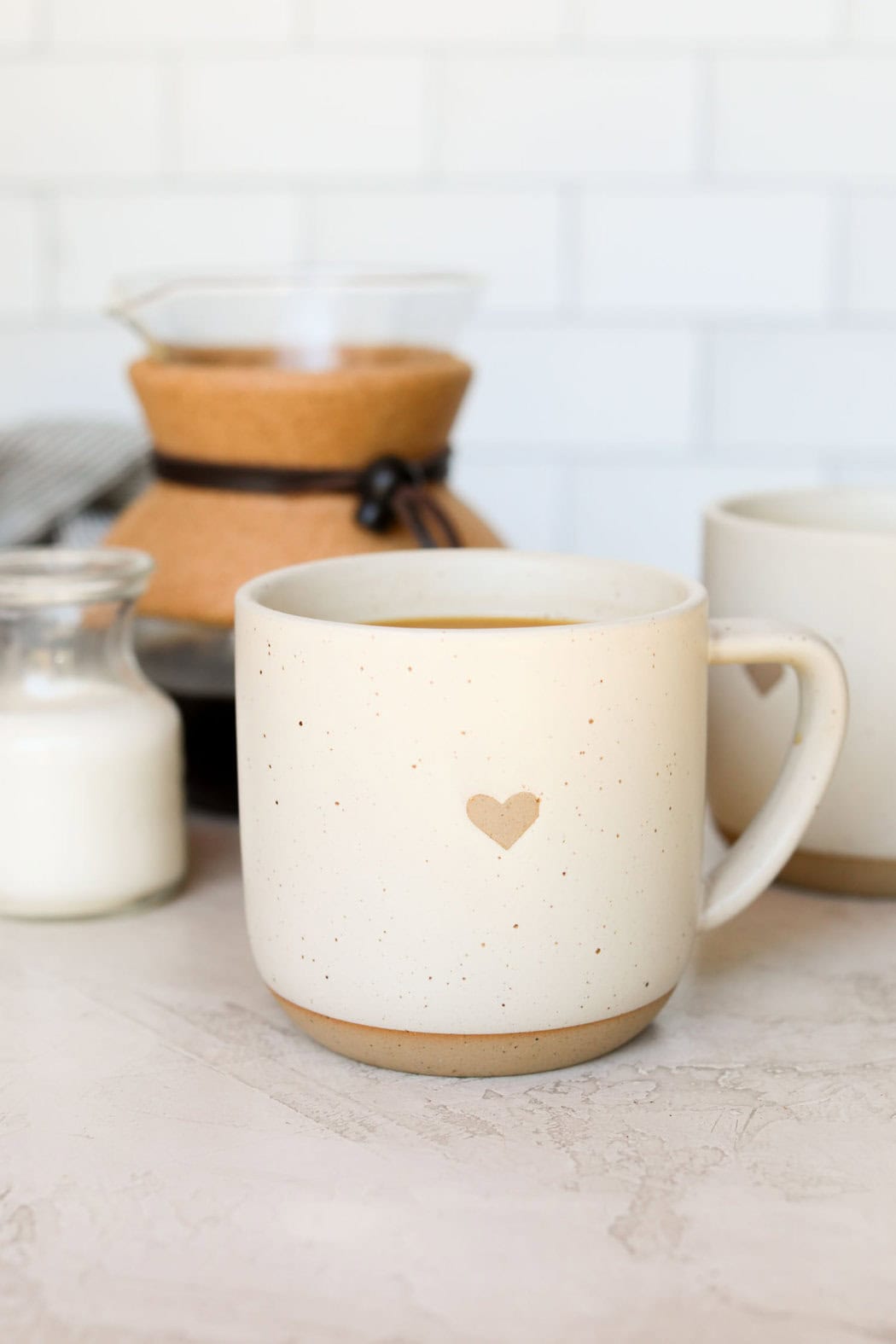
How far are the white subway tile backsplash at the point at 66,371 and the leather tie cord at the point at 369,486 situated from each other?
24.7 inches

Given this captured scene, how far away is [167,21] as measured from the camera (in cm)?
119

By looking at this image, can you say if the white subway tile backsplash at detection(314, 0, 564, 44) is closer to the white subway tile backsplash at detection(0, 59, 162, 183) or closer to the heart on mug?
the white subway tile backsplash at detection(0, 59, 162, 183)

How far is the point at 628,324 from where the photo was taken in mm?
1238

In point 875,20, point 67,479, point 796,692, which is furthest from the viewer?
point 875,20

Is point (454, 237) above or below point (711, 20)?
below

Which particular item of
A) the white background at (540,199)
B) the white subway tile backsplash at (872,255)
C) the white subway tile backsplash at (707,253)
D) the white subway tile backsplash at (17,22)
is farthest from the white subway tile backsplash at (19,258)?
the white subway tile backsplash at (872,255)

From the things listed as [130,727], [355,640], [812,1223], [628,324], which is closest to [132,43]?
[628,324]

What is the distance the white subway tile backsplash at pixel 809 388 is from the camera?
124 centimetres

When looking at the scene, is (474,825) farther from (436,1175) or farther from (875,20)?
(875,20)

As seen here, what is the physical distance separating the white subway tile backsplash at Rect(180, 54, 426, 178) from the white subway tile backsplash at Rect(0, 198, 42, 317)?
135 mm

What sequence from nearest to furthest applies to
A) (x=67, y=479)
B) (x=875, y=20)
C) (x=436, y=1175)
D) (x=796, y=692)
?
(x=436, y=1175) < (x=796, y=692) < (x=67, y=479) < (x=875, y=20)

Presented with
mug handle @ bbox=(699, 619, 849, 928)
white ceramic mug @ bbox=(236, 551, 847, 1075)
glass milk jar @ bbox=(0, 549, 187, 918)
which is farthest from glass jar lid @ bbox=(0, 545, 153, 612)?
mug handle @ bbox=(699, 619, 849, 928)

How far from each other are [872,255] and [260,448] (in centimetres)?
74

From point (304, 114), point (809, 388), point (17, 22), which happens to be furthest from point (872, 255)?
point (17, 22)
